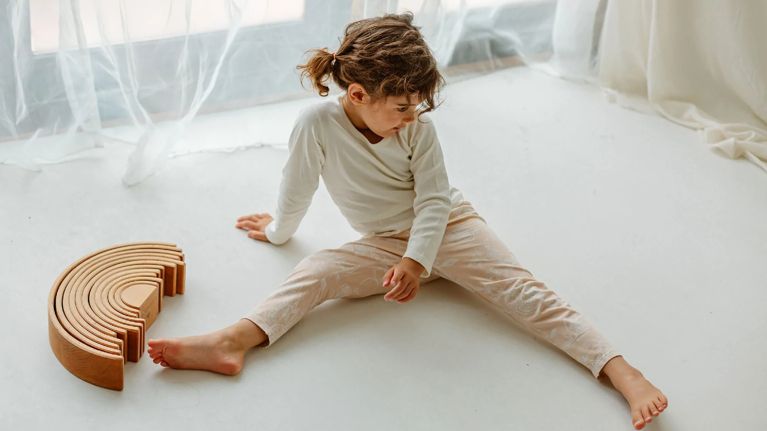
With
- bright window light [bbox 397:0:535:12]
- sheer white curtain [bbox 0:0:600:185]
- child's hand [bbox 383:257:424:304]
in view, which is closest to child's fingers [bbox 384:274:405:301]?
child's hand [bbox 383:257:424:304]

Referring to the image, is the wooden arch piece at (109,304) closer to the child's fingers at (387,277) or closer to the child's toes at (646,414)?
the child's fingers at (387,277)

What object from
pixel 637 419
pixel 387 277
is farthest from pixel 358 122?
pixel 637 419

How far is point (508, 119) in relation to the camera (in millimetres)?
2230

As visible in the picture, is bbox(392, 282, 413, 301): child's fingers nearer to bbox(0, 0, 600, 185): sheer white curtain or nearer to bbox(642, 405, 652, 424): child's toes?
bbox(642, 405, 652, 424): child's toes

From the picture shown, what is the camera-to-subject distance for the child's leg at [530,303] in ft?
4.90

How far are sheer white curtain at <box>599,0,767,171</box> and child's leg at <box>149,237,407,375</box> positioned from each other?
95cm

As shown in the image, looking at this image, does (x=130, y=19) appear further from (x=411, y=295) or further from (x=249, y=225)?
(x=411, y=295)

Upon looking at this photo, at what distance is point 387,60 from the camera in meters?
1.47

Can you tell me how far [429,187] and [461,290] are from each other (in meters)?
0.20

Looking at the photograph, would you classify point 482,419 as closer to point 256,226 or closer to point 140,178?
point 256,226

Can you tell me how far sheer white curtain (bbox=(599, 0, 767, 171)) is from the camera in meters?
2.17

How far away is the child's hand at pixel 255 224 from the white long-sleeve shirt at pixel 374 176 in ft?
0.31

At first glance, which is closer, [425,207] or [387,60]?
[387,60]

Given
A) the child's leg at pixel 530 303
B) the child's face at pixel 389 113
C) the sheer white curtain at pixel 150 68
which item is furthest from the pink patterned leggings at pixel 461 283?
the sheer white curtain at pixel 150 68
